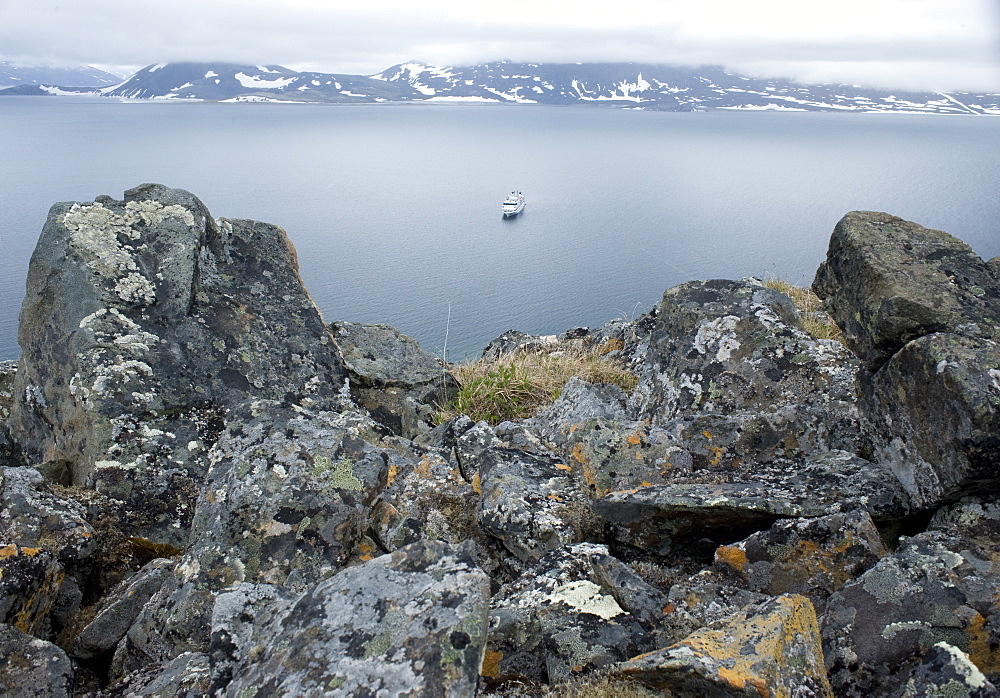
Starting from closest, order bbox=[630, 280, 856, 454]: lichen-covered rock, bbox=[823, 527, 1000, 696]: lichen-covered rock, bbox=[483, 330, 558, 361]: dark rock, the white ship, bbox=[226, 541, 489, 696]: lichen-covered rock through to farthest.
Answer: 1. bbox=[226, 541, 489, 696]: lichen-covered rock
2. bbox=[823, 527, 1000, 696]: lichen-covered rock
3. bbox=[630, 280, 856, 454]: lichen-covered rock
4. bbox=[483, 330, 558, 361]: dark rock
5. the white ship

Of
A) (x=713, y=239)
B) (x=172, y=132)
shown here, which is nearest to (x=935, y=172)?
(x=713, y=239)

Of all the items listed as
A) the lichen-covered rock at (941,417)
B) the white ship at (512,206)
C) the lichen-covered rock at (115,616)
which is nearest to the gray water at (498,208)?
the white ship at (512,206)

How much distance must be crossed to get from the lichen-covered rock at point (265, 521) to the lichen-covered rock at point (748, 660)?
2.22 meters

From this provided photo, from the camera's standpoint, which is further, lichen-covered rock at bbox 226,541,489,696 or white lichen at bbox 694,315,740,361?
white lichen at bbox 694,315,740,361

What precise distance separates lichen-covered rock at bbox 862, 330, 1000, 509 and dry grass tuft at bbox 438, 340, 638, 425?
4.06m

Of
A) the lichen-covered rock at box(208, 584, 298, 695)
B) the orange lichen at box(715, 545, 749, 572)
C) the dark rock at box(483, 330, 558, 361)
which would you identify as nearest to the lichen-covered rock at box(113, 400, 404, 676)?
the lichen-covered rock at box(208, 584, 298, 695)

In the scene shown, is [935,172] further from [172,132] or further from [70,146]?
[172,132]

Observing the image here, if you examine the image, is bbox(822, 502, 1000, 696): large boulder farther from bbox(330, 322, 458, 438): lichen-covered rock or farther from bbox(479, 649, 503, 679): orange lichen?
bbox(330, 322, 458, 438): lichen-covered rock

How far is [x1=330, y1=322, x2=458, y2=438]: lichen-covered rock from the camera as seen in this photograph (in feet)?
27.1

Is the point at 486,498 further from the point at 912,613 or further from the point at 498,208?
the point at 498,208

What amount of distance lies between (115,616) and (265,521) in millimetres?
1095

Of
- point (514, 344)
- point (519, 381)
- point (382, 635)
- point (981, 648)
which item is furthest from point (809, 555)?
point (514, 344)

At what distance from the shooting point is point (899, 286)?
6203 millimetres

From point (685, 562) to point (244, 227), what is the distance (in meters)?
7.04
